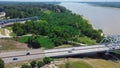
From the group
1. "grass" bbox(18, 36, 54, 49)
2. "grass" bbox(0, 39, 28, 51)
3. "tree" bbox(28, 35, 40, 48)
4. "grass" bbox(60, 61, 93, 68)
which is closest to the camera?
"grass" bbox(60, 61, 93, 68)

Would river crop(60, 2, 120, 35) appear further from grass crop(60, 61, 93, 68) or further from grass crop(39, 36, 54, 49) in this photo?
grass crop(60, 61, 93, 68)

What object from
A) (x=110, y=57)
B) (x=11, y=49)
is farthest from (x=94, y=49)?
(x=11, y=49)

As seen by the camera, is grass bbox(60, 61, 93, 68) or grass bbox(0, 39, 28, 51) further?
grass bbox(0, 39, 28, 51)

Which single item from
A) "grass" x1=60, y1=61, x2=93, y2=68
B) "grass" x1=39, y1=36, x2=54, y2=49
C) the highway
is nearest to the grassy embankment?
"grass" x1=60, y1=61, x2=93, y2=68

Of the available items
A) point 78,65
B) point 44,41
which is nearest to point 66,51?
point 78,65

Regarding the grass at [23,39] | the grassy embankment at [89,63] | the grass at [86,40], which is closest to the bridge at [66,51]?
the grassy embankment at [89,63]

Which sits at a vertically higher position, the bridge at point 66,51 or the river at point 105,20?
the bridge at point 66,51

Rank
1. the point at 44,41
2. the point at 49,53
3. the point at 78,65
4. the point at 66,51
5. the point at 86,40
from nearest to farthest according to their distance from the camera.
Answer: the point at 78,65
the point at 49,53
the point at 66,51
the point at 44,41
the point at 86,40

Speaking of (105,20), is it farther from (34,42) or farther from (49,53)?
(49,53)

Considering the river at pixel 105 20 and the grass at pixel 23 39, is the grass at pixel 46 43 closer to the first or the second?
the grass at pixel 23 39
